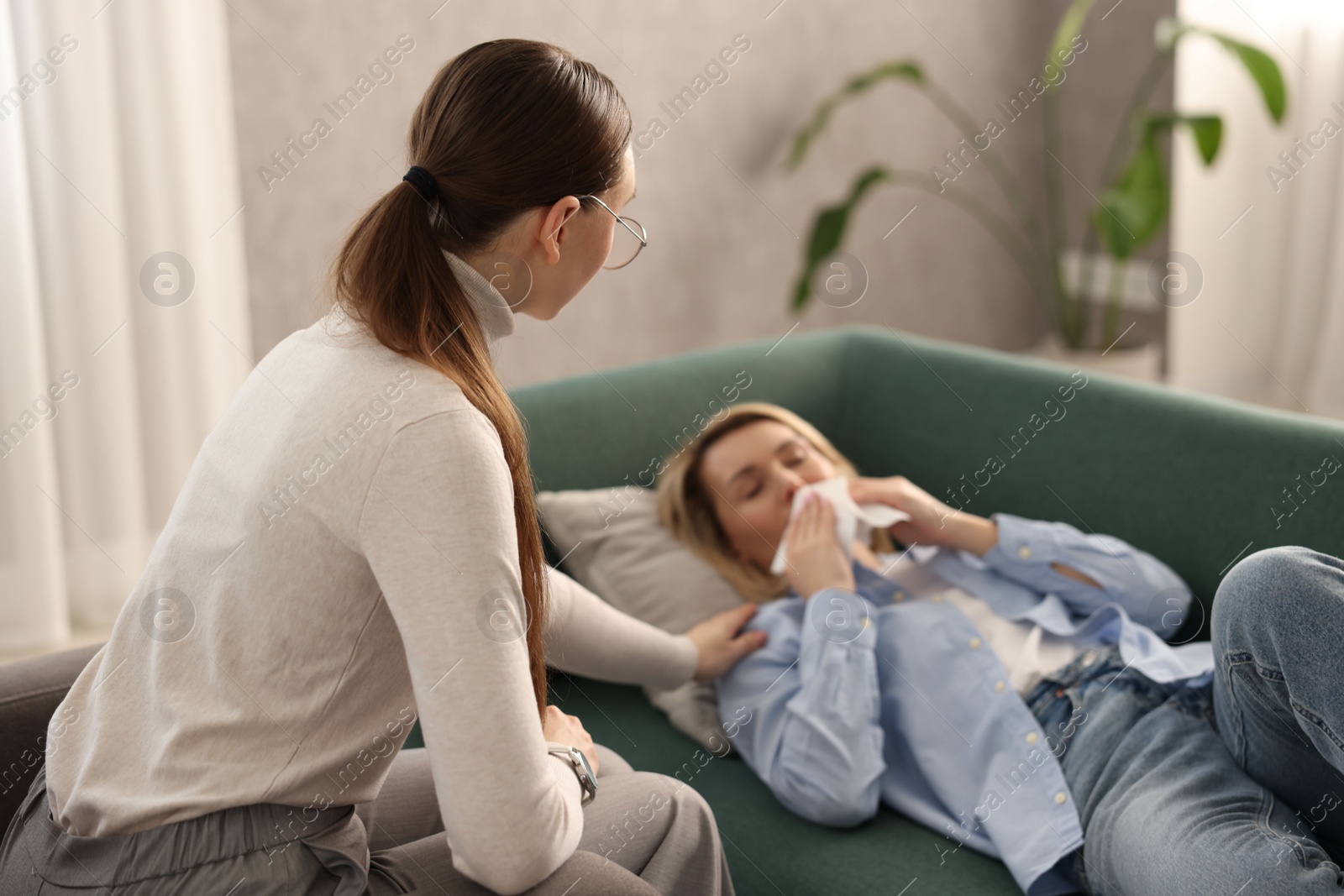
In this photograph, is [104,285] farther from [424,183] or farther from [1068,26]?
[1068,26]

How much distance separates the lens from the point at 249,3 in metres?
2.45

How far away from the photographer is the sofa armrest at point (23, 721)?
1181mm

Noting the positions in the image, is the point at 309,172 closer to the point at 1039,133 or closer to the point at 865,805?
the point at 865,805

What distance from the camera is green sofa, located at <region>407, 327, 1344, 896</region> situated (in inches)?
52.6

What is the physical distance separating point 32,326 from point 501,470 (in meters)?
1.86

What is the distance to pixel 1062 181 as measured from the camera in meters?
3.81

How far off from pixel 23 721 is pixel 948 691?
1047 mm

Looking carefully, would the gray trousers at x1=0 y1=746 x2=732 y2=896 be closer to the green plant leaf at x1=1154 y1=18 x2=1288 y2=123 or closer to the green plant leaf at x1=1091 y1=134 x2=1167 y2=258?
the green plant leaf at x1=1091 y1=134 x2=1167 y2=258

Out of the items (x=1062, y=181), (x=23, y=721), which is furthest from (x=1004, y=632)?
(x=1062, y=181)

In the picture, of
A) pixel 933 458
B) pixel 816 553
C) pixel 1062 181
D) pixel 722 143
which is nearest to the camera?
pixel 816 553

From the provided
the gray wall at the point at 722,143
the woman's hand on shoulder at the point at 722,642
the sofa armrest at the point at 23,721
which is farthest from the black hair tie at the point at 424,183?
the gray wall at the point at 722,143

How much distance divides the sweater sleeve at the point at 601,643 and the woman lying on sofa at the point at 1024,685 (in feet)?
0.47

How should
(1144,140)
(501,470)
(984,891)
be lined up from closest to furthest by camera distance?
(501,470), (984,891), (1144,140)

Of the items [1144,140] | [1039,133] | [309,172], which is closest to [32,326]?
[309,172]
